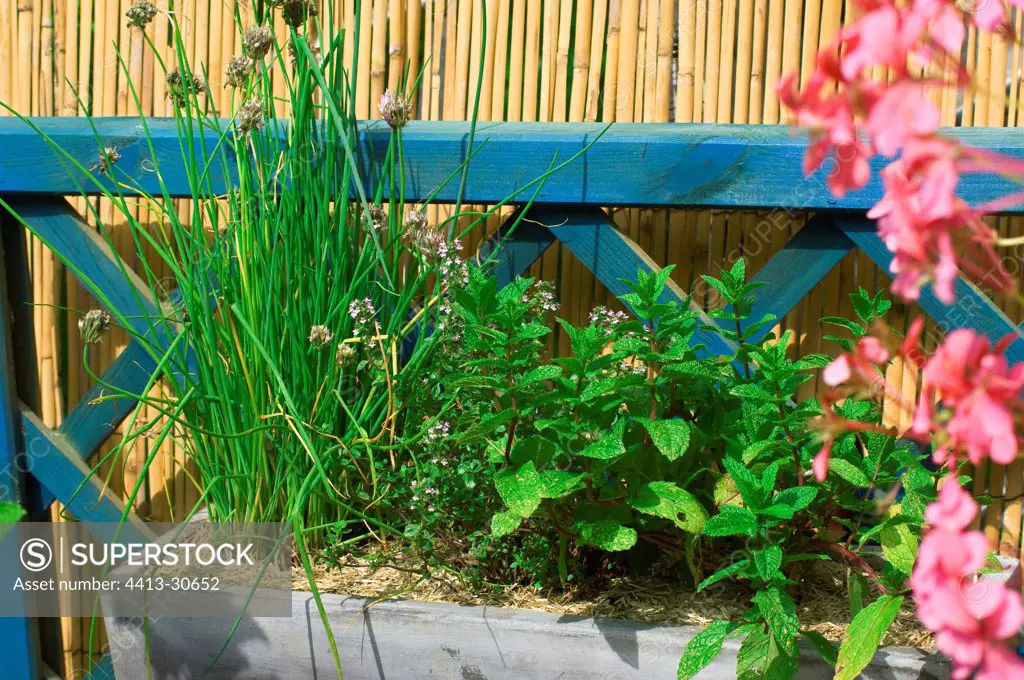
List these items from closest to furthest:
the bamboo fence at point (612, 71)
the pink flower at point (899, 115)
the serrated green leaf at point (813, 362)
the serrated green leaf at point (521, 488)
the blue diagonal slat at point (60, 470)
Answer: the pink flower at point (899, 115) → the serrated green leaf at point (521, 488) → the serrated green leaf at point (813, 362) → the bamboo fence at point (612, 71) → the blue diagonal slat at point (60, 470)

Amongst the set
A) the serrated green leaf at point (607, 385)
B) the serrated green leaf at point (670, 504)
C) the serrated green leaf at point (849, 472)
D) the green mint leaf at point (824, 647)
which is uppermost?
the serrated green leaf at point (607, 385)

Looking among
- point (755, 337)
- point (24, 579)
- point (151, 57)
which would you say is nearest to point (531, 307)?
point (755, 337)

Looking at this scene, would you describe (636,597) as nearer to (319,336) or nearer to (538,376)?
(538,376)

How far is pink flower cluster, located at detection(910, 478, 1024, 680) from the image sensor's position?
45 cm

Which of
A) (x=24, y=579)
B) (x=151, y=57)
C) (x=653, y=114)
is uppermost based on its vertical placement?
(x=151, y=57)

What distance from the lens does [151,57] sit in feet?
7.06

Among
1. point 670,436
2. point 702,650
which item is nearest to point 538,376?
point 670,436

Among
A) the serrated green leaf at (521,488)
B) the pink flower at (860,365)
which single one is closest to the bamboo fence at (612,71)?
the serrated green leaf at (521,488)

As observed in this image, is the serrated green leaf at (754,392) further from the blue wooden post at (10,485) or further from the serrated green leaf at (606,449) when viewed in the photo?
the blue wooden post at (10,485)

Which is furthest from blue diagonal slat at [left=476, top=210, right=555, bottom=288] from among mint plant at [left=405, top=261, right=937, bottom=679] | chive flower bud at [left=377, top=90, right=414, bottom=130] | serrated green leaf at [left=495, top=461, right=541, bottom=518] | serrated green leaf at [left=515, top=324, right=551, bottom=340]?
serrated green leaf at [left=495, top=461, right=541, bottom=518]

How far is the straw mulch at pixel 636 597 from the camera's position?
4.76 feet

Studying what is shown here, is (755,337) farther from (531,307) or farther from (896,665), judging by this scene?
(896,665)

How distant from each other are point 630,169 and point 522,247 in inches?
10.3

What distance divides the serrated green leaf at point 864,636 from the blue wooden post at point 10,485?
5.64 feet
